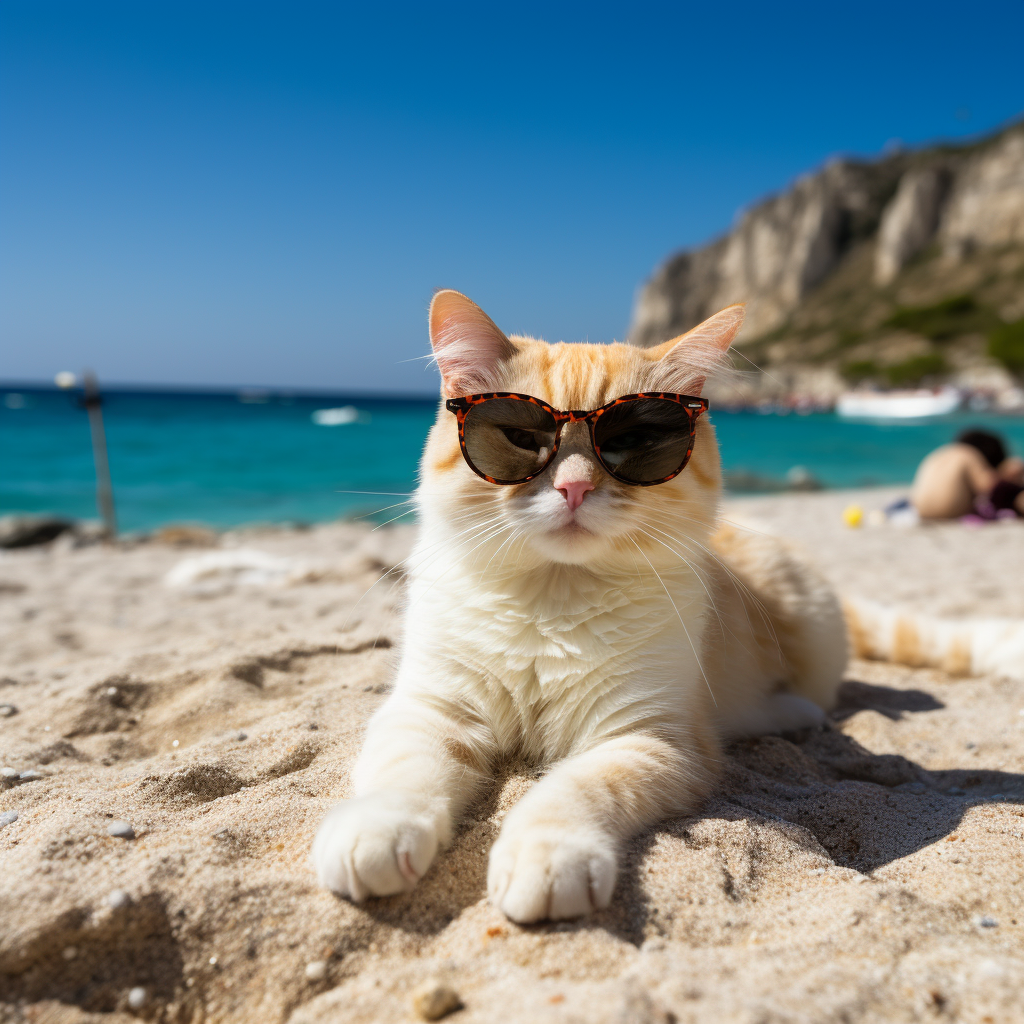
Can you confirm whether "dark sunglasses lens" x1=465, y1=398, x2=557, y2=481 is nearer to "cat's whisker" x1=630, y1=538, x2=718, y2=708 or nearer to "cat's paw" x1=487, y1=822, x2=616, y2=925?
"cat's whisker" x1=630, y1=538, x2=718, y2=708

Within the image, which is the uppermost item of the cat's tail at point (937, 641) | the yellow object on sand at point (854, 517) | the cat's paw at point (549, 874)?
the cat's paw at point (549, 874)

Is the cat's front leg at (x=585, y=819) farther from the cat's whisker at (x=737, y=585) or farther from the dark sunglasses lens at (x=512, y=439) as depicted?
the dark sunglasses lens at (x=512, y=439)

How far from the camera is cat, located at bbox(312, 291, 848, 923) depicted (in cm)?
166

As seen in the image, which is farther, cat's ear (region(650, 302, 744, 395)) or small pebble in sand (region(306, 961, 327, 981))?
cat's ear (region(650, 302, 744, 395))

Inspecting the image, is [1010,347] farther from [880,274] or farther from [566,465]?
[566,465]

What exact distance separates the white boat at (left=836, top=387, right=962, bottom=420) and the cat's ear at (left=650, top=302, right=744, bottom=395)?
3977 centimetres

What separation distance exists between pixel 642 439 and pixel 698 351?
39 cm

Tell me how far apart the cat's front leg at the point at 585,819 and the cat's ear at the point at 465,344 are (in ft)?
3.52

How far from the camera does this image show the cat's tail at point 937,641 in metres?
3.35

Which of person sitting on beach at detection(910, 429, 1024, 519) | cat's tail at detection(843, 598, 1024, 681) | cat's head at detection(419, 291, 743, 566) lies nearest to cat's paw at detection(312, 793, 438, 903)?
cat's head at detection(419, 291, 743, 566)

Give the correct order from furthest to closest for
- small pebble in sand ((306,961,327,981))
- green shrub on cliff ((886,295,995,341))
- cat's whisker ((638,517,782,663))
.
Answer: green shrub on cliff ((886,295,995,341)) < cat's whisker ((638,517,782,663)) < small pebble in sand ((306,961,327,981))

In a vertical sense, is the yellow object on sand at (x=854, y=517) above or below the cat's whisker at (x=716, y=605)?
below

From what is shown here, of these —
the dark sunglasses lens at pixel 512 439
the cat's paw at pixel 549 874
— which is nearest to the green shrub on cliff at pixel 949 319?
the dark sunglasses lens at pixel 512 439

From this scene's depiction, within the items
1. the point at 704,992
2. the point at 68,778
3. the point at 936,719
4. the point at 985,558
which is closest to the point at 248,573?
the point at 68,778
